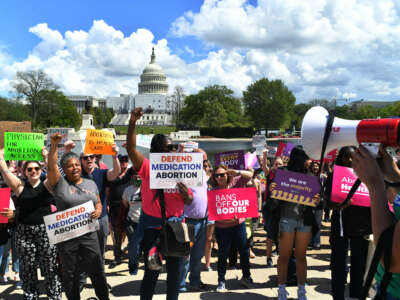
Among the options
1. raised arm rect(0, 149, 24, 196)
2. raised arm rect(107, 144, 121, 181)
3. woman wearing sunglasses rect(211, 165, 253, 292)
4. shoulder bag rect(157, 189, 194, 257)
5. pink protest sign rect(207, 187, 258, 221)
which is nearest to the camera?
shoulder bag rect(157, 189, 194, 257)

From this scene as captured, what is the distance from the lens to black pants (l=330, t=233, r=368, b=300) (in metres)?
3.63

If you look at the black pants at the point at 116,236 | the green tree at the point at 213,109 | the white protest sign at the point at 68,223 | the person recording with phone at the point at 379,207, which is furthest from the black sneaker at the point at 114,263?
the green tree at the point at 213,109

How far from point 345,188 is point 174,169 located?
1.81 metres

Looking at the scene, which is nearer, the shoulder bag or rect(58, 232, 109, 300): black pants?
the shoulder bag

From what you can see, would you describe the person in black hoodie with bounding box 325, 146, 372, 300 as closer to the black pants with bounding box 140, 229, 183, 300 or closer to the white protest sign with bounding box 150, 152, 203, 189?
the white protest sign with bounding box 150, 152, 203, 189

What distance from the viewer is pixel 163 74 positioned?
141 meters

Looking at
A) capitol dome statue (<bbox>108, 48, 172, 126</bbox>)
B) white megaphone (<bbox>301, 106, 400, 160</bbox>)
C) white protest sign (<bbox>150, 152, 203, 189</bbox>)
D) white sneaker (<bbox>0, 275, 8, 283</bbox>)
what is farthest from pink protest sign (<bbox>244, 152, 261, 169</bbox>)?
capitol dome statue (<bbox>108, 48, 172, 126</bbox>)

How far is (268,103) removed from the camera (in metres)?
76.1

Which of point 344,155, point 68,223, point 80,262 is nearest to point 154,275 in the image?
point 80,262

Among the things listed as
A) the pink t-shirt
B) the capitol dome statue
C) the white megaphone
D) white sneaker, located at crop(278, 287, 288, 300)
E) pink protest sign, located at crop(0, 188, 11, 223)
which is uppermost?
the capitol dome statue

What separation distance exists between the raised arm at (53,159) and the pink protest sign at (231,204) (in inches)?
83.0

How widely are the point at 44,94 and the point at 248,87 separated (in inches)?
1659

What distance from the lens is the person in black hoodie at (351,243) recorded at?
3.62 m

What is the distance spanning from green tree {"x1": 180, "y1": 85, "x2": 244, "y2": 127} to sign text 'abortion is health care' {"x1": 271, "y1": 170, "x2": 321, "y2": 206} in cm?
7353
